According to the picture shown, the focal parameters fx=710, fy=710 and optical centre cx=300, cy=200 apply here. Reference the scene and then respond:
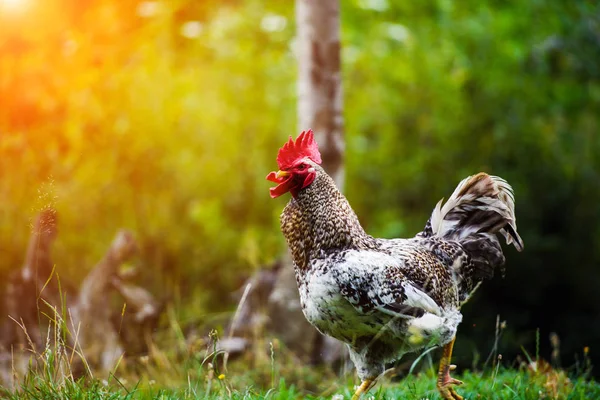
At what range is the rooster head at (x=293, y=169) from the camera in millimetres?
4133

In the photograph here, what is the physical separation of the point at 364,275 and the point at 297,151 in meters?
0.85

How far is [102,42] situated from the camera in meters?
8.12

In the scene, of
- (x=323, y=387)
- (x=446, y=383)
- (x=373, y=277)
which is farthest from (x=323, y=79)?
(x=446, y=383)

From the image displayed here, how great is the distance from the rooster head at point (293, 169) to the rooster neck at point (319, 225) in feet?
0.20

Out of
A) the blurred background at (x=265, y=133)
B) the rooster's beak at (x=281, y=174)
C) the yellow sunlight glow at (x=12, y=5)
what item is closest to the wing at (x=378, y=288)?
the rooster's beak at (x=281, y=174)

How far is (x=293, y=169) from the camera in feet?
13.6

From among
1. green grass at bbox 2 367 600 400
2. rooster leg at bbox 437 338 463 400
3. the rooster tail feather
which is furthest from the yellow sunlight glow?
rooster leg at bbox 437 338 463 400

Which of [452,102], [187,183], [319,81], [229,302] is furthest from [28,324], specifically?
[452,102]

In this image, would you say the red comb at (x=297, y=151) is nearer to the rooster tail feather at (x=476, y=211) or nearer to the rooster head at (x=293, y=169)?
the rooster head at (x=293, y=169)

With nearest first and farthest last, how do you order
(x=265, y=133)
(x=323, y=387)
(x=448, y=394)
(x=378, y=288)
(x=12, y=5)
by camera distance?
(x=378, y=288)
(x=448, y=394)
(x=323, y=387)
(x=12, y=5)
(x=265, y=133)

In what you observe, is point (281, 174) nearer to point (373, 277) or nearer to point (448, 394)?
point (373, 277)

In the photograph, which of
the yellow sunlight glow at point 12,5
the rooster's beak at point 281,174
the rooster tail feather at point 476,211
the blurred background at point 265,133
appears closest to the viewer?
the rooster's beak at point 281,174

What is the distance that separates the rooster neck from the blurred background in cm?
264

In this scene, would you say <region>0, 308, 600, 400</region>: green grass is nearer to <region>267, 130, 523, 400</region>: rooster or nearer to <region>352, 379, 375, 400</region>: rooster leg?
<region>352, 379, 375, 400</region>: rooster leg
